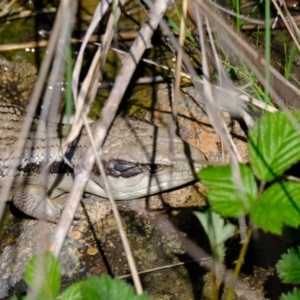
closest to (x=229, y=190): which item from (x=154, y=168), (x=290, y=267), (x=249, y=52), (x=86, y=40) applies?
(x=290, y=267)

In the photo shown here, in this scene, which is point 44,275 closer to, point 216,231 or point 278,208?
point 216,231

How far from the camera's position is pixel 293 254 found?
241 centimetres

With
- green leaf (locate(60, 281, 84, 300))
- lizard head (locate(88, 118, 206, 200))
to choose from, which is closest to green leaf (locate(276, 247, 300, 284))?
green leaf (locate(60, 281, 84, 300))

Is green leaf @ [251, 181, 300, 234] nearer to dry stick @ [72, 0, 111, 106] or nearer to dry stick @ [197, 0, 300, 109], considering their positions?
dry stick @ [197, 0, 300, 109]

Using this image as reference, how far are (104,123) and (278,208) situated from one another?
2.75 feet

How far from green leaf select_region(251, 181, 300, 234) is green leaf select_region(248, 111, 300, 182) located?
0.20ft

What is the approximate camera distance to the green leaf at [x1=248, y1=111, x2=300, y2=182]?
2.16 meters

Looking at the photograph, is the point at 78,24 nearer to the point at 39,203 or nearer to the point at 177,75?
the point at 39,203

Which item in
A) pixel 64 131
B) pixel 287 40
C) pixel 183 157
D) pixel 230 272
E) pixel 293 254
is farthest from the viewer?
pixel 287 40

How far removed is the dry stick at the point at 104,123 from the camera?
7.62ft

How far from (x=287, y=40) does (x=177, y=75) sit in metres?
1.74

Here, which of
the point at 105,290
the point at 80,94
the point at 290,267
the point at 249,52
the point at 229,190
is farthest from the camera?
the point at 249,52

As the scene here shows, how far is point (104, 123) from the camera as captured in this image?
2.57 meters

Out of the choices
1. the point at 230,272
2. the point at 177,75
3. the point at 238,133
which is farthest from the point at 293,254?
the point at 238,133
